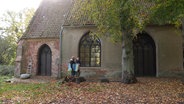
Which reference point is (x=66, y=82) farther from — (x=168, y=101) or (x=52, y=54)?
(x=168, y=101)

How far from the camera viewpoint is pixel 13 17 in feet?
141

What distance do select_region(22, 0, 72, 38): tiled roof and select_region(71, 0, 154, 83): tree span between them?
6.97 metres

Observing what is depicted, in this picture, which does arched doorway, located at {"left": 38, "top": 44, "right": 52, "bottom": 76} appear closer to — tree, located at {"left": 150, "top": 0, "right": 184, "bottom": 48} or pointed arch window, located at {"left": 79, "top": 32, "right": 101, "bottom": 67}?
pointed arch window, located at {"left": 79, "top": 32, "right": 101, "bottom": 67}

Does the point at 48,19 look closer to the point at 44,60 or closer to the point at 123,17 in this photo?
the point at 44,60

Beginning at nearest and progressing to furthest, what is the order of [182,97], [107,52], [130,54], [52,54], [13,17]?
[182,97]
[130,54]
[107,52]
[52,54]
[13,17]

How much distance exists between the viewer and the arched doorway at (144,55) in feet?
62.0

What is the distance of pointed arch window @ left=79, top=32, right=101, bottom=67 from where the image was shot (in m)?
19.8

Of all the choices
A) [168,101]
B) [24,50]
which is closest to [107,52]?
[24,50]

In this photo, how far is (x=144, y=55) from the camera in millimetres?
19109

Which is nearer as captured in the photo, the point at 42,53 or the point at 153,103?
the point at 153,103

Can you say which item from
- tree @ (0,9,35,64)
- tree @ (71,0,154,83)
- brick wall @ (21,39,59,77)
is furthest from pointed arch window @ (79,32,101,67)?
tree @ (0,9,35,64)

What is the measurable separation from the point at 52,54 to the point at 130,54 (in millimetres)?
9118

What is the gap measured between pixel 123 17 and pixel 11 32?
105ft

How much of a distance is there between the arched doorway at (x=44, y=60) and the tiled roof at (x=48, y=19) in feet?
4.81
